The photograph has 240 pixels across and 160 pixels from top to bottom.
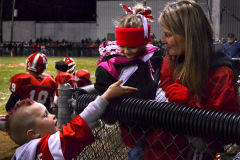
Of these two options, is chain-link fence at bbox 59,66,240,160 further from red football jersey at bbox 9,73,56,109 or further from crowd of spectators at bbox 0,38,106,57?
crowd of spectators at bbox 0,38,106,57

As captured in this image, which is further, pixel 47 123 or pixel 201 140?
pixel 47 123

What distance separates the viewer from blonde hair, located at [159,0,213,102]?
184 cm

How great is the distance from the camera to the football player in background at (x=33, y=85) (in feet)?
17.9

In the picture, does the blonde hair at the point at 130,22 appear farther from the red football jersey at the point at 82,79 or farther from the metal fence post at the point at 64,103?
the red football jersey at the point at 82,79

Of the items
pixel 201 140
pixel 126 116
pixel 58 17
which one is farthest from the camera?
pixel 58 17

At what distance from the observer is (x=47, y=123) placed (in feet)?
7.05

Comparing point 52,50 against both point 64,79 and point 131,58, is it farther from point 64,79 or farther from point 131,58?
point 131,58

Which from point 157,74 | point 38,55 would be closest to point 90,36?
point 38,55

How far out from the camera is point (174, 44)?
79.4 inches

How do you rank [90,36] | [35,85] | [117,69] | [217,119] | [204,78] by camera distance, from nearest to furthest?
[217,119] → [204,78] → [117,69] → [35,85] → [90,36]

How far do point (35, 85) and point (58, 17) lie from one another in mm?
45510

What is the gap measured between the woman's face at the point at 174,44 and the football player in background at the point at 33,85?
12.8 feet

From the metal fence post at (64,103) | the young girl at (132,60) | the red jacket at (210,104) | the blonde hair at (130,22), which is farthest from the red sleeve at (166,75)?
the metal fence post at (64,103)

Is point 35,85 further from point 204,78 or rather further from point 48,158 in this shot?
point 204,78
